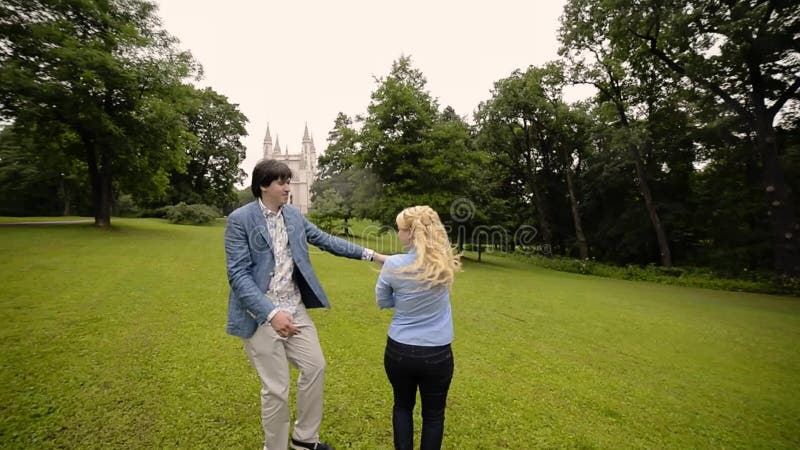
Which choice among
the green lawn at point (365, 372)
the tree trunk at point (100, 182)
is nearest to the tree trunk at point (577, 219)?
the green lawn at point (365, 372)

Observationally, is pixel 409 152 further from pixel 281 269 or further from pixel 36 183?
pixel 36 183

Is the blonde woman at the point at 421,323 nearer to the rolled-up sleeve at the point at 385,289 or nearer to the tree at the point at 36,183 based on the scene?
the rolled-up sleeve at the point at 385,289

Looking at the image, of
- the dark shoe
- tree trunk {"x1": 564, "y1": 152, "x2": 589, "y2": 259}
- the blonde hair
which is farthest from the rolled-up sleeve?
tree trunk {"x1": 564, "y1": 152, "x2": 589, "y2": 259}

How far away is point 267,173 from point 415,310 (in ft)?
5.49

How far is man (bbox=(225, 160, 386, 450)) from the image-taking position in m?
2.60

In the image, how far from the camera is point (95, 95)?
17.5 metres

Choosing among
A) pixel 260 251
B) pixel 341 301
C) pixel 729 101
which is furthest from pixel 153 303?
pixel 729 101

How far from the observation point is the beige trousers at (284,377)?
264cm

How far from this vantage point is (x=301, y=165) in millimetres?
99188

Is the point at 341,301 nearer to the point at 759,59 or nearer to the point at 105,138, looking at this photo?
the point at 105,138

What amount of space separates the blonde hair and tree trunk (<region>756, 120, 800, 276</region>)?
23082 mm

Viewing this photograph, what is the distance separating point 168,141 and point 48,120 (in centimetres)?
509

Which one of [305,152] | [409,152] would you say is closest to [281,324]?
[409,152]

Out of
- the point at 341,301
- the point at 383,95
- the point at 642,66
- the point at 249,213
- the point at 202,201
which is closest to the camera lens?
the point at 249,213
